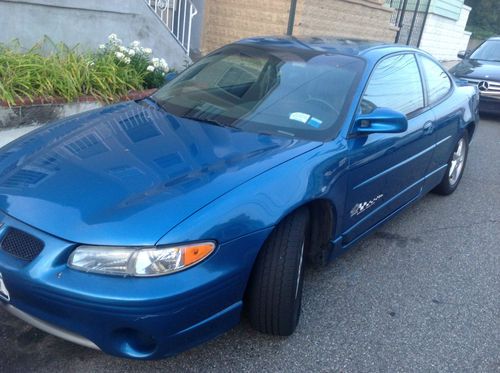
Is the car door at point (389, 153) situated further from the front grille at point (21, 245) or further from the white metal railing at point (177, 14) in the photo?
the white metal railing at point (177, 14)

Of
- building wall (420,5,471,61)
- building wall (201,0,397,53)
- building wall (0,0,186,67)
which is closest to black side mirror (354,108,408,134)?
building wall (0,0,186,67)

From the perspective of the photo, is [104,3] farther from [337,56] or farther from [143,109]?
[337,56]

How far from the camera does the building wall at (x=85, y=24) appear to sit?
5199 millimetres

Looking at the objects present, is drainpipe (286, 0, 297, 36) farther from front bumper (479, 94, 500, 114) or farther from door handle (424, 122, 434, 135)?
door handle (424, 122, 434, 135)

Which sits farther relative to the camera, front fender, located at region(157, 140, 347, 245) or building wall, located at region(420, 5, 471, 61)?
building wall, located at region(420, 5, 471, 61)

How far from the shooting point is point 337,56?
324cm

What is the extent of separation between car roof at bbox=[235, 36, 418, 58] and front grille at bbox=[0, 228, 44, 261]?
2.20 m

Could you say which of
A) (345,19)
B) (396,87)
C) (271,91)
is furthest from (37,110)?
(345,19)

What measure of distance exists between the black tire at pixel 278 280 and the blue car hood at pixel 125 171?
342 millimetres

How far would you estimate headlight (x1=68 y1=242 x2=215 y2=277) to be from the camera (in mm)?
1877

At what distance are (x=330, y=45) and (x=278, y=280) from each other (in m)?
1.97

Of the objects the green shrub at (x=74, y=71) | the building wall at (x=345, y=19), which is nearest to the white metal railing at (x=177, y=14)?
the green shrub at (x=74, y=71)

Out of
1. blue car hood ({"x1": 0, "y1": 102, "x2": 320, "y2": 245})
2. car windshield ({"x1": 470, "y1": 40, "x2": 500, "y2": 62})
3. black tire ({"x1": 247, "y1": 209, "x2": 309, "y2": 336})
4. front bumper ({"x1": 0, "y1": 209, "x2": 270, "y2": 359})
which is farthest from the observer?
car windshield ({"x1": 470, "y1": 40, "x2": 500, "y2": 62})

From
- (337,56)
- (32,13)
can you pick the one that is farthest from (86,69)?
(337,56)
